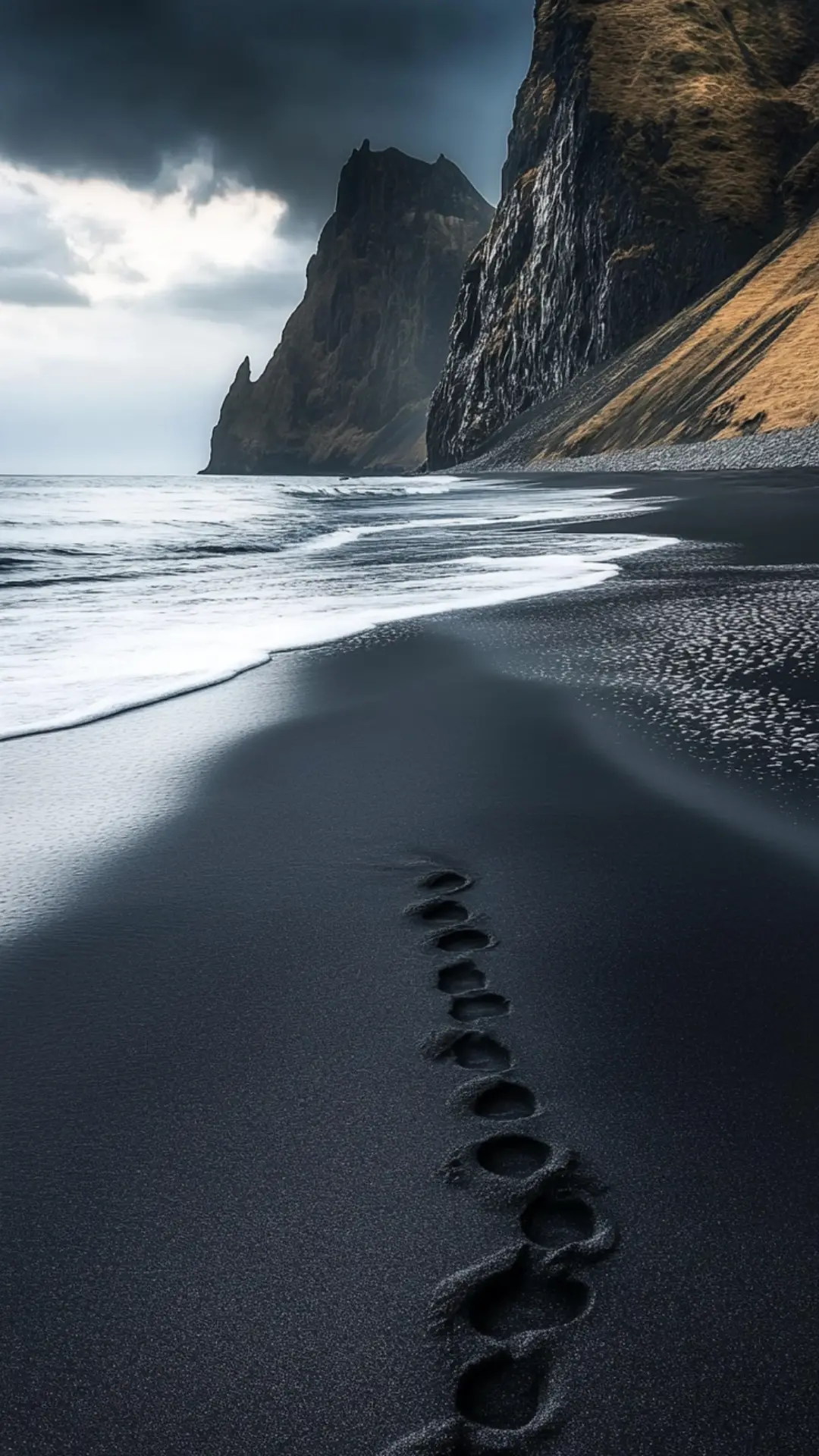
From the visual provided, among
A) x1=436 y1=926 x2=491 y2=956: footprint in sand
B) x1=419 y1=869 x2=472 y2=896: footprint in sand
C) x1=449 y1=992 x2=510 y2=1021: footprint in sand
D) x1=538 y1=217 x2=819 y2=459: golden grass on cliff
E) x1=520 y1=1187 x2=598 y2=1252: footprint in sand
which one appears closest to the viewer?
x1=520 y1=1187 x2=598 y2=1252: footprint in sand

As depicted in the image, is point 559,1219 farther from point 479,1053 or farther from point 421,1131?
point 479,1053

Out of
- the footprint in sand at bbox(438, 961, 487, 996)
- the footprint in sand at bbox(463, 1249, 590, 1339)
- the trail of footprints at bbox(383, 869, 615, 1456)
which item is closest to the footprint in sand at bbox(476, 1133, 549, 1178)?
the trail of footprints at bbox(383, 869, 615, 1456)

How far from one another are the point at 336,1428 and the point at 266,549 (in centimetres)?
1621

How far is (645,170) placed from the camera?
2817 inches

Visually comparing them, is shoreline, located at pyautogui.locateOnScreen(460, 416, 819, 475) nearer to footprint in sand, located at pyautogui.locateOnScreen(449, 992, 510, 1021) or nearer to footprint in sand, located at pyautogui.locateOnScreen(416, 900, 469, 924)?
footprint in sand, located at pyautogui.locateOnScreen(416, 900, 469, 924)

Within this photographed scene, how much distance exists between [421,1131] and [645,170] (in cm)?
8318

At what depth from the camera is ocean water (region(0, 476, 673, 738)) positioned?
21.1 ft

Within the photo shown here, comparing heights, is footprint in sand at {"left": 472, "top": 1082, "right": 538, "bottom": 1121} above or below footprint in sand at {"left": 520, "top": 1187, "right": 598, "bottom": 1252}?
below

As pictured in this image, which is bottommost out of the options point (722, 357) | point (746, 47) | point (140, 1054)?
point (140, 1054)

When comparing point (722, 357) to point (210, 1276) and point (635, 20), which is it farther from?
point (210, 1276)

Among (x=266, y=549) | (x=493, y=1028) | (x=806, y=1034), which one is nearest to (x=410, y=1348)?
(x=493, y=1028)

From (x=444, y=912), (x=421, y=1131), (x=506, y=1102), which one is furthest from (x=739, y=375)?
(x=421, y=1131)

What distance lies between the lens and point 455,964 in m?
2.58

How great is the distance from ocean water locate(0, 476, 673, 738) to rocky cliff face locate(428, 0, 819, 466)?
5380cm
